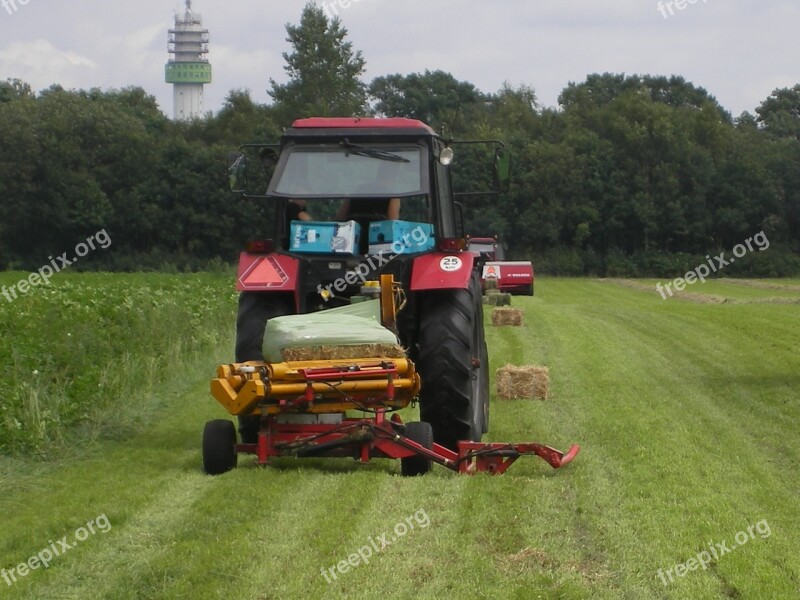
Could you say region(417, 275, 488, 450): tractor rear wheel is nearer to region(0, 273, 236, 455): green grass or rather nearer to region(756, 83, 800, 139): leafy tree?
region(0, 273, 236, 455): green grass

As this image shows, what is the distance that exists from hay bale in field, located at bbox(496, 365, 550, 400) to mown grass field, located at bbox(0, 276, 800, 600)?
24 centimetres

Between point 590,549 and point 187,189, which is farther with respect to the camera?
point 187,189

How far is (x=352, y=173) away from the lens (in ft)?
36.0

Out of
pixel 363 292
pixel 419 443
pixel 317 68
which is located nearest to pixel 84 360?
pixel 363 292

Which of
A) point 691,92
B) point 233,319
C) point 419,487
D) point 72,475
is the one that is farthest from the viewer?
point 691,92

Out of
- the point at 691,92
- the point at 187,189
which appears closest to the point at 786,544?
the point at 187,189

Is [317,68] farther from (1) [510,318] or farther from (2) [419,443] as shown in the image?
(2) [419,443]

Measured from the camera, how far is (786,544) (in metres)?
7.65

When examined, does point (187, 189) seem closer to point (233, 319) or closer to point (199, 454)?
point (233, 319)

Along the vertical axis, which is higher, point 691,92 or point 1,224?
point 691,92

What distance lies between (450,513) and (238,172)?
4.35 m

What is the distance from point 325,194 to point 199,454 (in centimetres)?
245

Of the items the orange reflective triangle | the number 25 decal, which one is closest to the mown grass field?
the orange reflective triangle

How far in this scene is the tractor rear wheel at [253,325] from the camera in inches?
407
